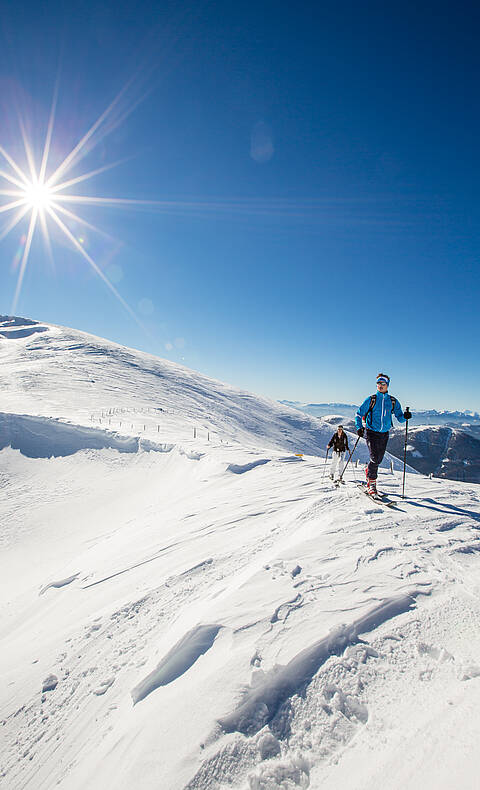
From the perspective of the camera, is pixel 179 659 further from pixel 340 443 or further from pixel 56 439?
pixel 56 439

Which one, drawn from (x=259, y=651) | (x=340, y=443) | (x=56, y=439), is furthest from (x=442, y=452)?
(x=259, y=651)

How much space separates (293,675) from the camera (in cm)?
240

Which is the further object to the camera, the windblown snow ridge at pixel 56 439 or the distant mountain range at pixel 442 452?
the distant mountain range at pixel 442 452

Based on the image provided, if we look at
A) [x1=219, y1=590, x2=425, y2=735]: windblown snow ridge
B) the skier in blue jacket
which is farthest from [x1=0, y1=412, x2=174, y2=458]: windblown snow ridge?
[x1=219, y1=590, x2=425, y2=735]: windblown snow ridge

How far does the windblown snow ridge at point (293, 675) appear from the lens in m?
2.10

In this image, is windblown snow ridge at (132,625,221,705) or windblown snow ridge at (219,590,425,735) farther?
windblown snow ridge at (132,625,221,705)

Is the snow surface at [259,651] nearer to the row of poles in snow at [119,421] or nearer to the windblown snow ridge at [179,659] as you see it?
the windblown snow ridge at [179,659]

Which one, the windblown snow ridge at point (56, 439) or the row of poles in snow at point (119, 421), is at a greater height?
the row of poles in snow at point (119, 421)

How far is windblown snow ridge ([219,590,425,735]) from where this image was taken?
210 cm

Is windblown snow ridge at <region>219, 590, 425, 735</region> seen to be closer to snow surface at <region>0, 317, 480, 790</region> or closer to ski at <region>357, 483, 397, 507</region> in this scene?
snow surface at <region>0, 317, 480, 790</region>

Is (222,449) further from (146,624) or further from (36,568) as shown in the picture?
(146,624)

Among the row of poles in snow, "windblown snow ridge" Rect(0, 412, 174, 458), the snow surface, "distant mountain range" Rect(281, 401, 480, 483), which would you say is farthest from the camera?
"distant mountain range" Rect(281, 401, 480, 483)

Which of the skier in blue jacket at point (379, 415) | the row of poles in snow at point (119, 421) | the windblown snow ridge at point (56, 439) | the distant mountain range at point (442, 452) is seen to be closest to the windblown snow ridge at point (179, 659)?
the skier in blue jacket at point (379, 415)

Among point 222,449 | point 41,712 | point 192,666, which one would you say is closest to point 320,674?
point 192,666
